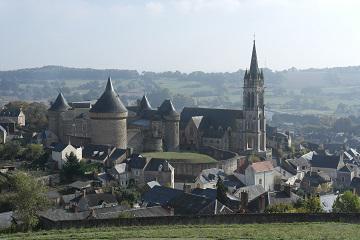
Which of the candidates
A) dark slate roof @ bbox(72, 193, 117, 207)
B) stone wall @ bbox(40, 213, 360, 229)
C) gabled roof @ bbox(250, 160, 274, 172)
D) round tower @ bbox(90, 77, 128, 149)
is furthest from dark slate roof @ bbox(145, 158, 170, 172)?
stone wall @ bbox(40, 213, 360, 229)

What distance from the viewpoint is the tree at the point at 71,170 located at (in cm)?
4516

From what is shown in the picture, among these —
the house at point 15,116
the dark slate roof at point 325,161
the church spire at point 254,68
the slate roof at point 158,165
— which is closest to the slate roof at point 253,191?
the slate roof at point 158,165

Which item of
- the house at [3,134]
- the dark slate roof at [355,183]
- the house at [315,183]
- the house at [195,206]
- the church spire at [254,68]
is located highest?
the church spire at [254,68]

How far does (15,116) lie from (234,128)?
1057 inches

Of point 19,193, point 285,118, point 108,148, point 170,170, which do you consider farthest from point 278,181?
Result: point 285,118

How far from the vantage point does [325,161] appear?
7025 centimetres

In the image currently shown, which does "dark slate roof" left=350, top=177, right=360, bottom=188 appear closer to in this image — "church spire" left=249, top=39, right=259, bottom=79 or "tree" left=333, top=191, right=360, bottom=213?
"church spire" left=249, top=39, right=259, bottom=79

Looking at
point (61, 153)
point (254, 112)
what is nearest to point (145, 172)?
point (61, 153)

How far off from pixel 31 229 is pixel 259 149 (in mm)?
44210

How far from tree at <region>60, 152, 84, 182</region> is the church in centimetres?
2113

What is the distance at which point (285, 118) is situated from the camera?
592 feet

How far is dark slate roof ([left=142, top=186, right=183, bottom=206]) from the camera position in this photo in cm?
3909

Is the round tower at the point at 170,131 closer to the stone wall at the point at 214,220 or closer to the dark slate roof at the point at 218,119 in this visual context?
the dark slate roof at the point at 218,119

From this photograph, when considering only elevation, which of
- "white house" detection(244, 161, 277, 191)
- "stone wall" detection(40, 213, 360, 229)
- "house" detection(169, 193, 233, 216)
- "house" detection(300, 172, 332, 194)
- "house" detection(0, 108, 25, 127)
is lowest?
"house" detection(300, 172, 332, 194)
